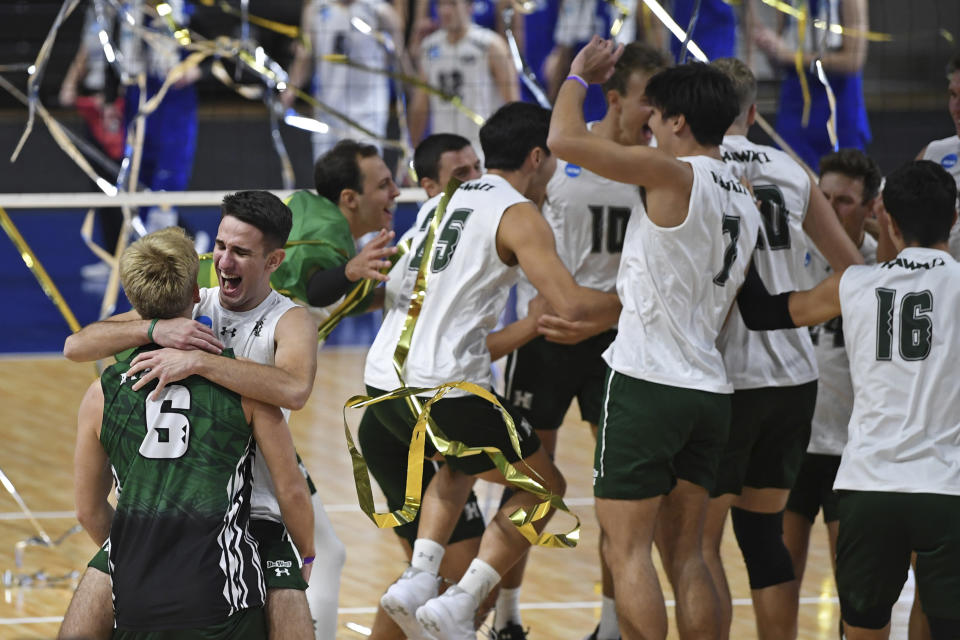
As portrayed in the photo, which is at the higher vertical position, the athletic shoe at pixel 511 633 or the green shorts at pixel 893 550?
the green shorts at pixel 893 550

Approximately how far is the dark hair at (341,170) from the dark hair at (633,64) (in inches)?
39.8

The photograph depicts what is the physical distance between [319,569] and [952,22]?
18.5 m

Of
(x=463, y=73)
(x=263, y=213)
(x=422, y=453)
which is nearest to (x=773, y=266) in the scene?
(x=422, y=453)

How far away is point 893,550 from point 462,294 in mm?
1695

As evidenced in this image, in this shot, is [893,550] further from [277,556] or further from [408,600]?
[277,556]

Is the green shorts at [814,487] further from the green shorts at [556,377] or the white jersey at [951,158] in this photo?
the white jersey at [951,158]

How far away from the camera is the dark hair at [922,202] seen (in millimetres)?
3805

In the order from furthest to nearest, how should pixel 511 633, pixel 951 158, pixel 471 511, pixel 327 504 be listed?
pixel 327 504 < pixel 511 633 < pixel 951 158 < pixel 471 511

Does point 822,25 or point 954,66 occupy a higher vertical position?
point 822,25

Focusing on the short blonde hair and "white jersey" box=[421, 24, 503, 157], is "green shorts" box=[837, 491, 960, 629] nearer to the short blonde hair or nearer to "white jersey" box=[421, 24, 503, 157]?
the short blonde hair

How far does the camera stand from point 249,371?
128 inches

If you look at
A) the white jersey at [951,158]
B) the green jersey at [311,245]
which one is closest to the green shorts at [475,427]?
the green jersey at [311,245]

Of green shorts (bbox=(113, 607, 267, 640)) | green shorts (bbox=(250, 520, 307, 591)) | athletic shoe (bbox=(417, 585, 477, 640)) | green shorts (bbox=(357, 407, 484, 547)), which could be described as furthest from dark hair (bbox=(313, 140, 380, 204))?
green shorts (bbox=(113, 607, 267, 640))

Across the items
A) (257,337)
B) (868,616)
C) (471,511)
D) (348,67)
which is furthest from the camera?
(348,67)
